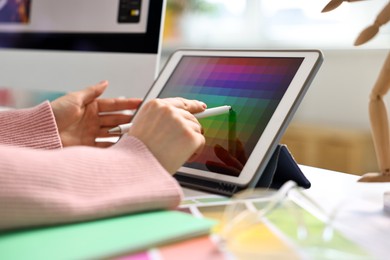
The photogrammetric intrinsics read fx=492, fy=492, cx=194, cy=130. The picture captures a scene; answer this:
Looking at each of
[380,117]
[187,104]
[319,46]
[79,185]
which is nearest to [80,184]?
[79,185]

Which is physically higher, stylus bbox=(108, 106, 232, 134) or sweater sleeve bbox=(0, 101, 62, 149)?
stylus bbox=(108, 106, 232, 134)

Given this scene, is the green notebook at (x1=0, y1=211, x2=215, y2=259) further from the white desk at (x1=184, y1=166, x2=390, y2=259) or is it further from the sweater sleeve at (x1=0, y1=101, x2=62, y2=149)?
the sweater sleeve at (x1=0, y1=101, x2=62, y2=149)

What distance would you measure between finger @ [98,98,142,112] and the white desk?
10.1 inches

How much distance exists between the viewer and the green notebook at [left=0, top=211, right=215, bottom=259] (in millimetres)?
311

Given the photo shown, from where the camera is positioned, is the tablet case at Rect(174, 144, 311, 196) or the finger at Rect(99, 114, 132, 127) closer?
the tablet case at Rect(174, 144, 311, 196)

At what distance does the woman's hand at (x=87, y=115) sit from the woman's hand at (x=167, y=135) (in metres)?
0.28

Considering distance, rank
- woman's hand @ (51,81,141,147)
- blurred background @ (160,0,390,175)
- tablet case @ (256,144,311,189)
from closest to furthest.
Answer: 1. tablet case @ (256,144,311,189)
2. woman's hand @ (51,81,141,147)
3. blurred background @ (160,0,390,175)

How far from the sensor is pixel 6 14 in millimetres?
1065

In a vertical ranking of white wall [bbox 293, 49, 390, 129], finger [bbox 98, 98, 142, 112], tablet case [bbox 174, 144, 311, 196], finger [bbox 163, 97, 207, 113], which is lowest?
white wall [bbox 293, 49, 390, 129]

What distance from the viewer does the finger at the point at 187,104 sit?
1.74 ft

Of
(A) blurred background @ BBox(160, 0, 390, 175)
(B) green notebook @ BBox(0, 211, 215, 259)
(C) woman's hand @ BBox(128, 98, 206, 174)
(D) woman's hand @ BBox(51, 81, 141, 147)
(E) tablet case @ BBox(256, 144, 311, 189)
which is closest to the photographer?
(B) green notebook @ BBox(0, 211, 215, 259)

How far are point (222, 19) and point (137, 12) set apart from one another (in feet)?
4.91

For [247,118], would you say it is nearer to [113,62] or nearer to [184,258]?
[184,258]

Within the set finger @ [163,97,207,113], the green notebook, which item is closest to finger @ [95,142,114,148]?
finger @ [163,97,207,113]
